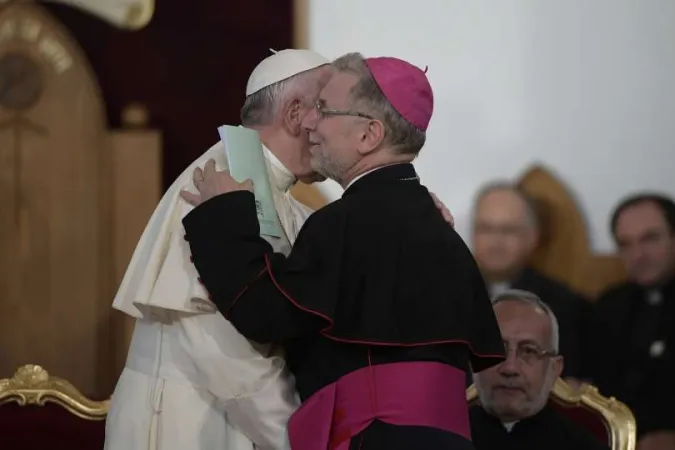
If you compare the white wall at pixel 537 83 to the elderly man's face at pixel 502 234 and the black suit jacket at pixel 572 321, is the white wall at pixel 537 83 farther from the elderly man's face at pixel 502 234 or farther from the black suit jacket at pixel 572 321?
the black suit jacket at pixel 572 321

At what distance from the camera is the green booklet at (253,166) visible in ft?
8.35

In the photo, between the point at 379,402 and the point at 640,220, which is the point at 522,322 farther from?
the point at 640,220

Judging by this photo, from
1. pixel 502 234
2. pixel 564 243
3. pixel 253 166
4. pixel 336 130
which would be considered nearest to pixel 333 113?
pixel 336 130

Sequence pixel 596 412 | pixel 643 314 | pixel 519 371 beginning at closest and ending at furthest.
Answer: pixel 519 371
pixel 596 412
pixel 643 314

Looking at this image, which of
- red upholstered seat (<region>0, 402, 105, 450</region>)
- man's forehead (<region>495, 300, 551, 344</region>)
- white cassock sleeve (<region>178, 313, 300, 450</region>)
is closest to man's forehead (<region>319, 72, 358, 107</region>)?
white cassock sleeve (<region>178, 313, 300, 450</region>)

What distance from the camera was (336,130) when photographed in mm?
2445

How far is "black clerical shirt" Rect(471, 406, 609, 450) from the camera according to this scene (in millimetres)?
3332

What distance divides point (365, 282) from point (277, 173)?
0.46 m

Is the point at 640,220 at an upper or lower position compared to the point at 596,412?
upper

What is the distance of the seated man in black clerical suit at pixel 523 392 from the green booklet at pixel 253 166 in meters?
0.93

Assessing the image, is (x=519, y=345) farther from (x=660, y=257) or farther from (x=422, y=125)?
(x=660, y=257)

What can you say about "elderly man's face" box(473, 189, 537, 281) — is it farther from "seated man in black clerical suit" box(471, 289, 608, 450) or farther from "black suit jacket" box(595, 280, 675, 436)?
"seated man in black clerical suit" box(471, 289, 608, 450)

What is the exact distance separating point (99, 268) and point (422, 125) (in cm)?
331

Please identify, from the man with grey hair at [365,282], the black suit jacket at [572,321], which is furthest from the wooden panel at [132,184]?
the man with grey hair at [365,282]
